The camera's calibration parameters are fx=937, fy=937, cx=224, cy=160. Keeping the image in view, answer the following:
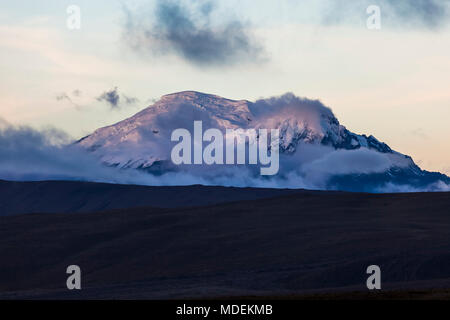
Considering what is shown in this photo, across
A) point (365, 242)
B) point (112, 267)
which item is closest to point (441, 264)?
point (365, 242)

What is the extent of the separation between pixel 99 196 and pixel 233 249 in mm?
120127

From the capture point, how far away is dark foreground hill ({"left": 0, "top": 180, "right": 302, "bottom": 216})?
166375mm

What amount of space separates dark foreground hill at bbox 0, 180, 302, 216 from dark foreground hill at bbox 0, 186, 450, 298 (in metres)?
75.1

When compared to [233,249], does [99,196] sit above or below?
above

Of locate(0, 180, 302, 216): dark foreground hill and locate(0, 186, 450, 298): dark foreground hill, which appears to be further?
locate(0, 180, 302, 216): dark foreground hill

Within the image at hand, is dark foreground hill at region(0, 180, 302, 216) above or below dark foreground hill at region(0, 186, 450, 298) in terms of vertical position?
above

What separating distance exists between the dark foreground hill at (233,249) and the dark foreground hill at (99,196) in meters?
75.1

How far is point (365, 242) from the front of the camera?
2351 inches

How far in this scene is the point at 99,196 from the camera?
17988 centimetres

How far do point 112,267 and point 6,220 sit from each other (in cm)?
2964

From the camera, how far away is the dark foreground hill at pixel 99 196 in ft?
546

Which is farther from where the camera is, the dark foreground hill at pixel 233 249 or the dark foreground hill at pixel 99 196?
the dark foreground hill at pixel 99 196

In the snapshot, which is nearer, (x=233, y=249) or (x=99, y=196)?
(x=233, y=249)
